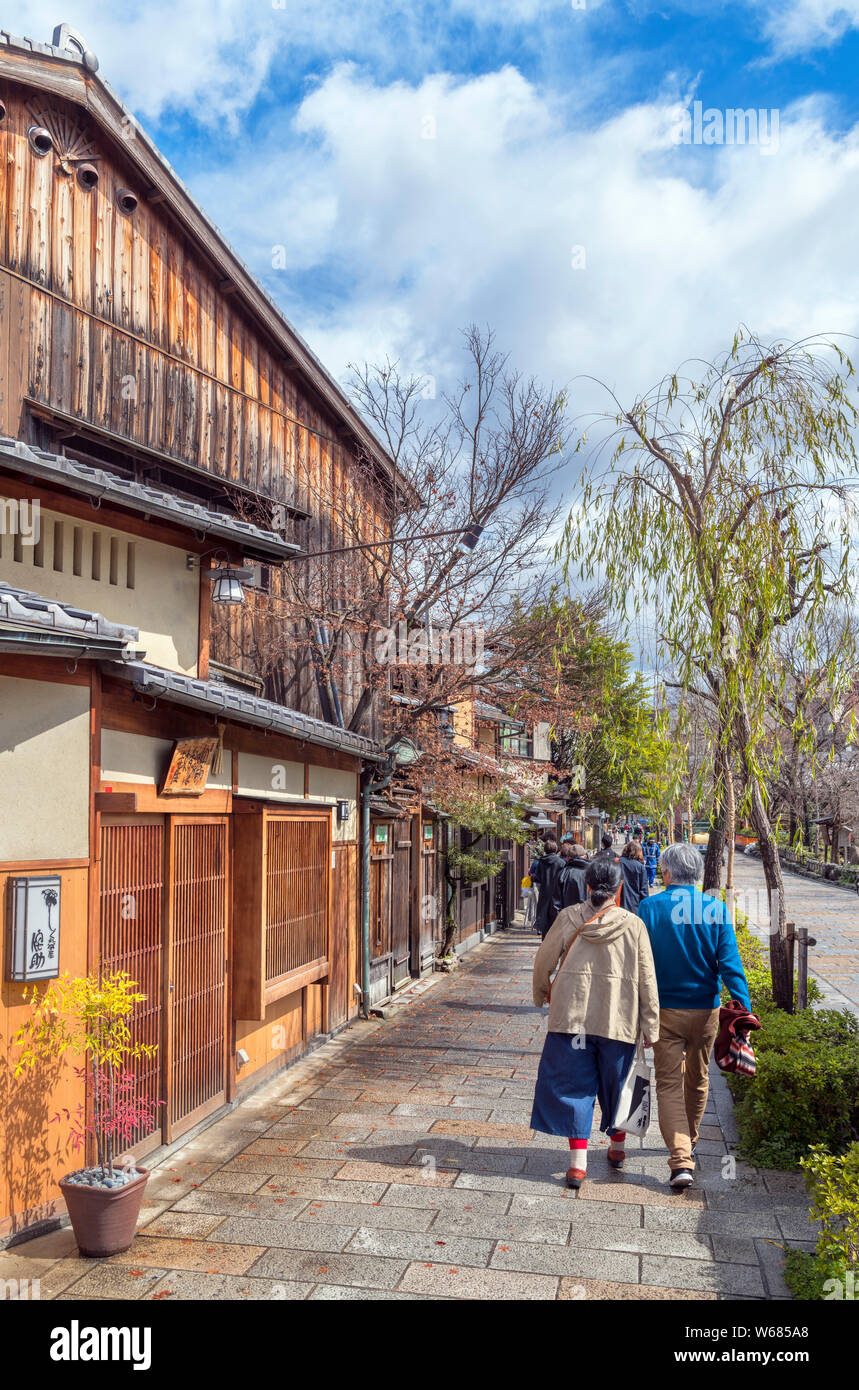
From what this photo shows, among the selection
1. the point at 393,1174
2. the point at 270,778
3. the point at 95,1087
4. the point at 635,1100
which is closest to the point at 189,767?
the point at 270,778

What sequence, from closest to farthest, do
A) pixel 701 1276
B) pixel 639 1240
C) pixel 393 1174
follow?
pixel 701 1276
pixel 639 1240
pixel 393 1174

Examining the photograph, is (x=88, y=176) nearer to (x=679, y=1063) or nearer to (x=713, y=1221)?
(x=679, y=1063)

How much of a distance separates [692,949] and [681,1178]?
1.47 m

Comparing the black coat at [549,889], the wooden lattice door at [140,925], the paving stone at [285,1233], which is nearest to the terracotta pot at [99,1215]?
the paving stone at [285,1233]

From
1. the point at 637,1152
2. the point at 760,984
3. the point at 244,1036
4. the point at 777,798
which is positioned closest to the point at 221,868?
the point at 244,1036

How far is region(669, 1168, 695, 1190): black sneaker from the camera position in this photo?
657 centimetres

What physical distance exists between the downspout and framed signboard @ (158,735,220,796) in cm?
526

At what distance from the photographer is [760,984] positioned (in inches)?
403

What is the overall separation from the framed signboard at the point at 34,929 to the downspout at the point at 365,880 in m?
7.33

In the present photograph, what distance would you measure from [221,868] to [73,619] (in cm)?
343

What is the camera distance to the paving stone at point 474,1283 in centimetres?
508

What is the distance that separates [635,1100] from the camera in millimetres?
6801
